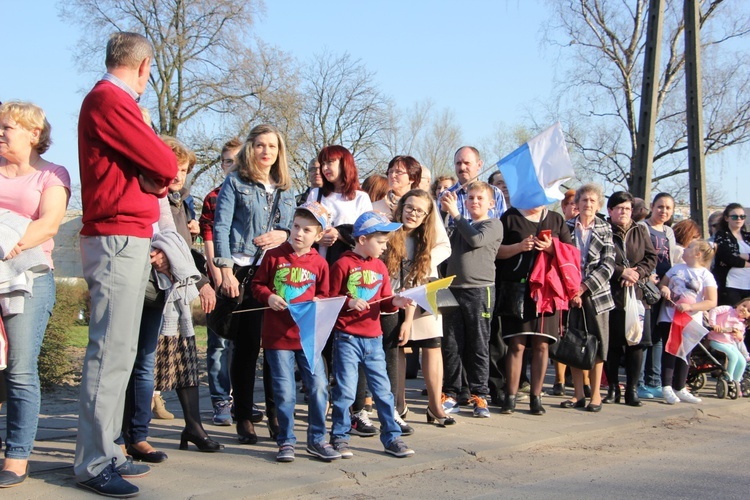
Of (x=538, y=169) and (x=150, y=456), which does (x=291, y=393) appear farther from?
(x=538, y=169)

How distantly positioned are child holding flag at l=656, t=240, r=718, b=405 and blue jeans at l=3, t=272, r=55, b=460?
6.38 m

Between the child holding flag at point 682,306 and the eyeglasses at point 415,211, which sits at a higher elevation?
the eyeglasses at point 415,211

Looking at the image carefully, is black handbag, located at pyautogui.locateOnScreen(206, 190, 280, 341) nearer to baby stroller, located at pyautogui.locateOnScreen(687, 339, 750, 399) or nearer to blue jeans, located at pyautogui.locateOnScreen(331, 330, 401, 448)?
blue jeans, located at pyautogui.locateOnScreen(331, 330, 401, 448)

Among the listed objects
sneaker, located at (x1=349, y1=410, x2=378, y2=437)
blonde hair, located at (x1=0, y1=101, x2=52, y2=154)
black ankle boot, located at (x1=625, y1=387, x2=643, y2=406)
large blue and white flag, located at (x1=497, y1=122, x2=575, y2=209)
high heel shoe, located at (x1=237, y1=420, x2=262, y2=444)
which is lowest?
high heel shoe, located at (x1=237, y1=420, x2=262, y2=444)

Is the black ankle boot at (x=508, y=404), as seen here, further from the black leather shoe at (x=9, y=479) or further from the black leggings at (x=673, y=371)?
the black leather shoe at (x=9, y=479)

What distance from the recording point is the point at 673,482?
5328mm

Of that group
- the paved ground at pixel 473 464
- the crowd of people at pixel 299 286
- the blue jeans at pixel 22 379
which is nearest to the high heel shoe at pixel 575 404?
the crowd of people at pixel 299 286

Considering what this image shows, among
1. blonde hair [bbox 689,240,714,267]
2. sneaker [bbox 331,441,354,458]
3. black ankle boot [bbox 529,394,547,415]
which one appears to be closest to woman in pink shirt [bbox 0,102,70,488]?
sneaker [bbox 331,441,354,458]

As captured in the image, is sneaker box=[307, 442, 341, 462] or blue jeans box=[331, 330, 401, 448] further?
blue jeans box=[331, 330, 401, 448]

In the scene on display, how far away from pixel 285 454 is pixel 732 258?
6963 millimetres

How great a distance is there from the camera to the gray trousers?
440cm

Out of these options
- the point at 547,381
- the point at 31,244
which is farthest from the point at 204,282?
the point at 547,381

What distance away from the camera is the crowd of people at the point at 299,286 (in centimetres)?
444

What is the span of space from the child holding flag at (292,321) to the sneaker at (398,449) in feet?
1.37
